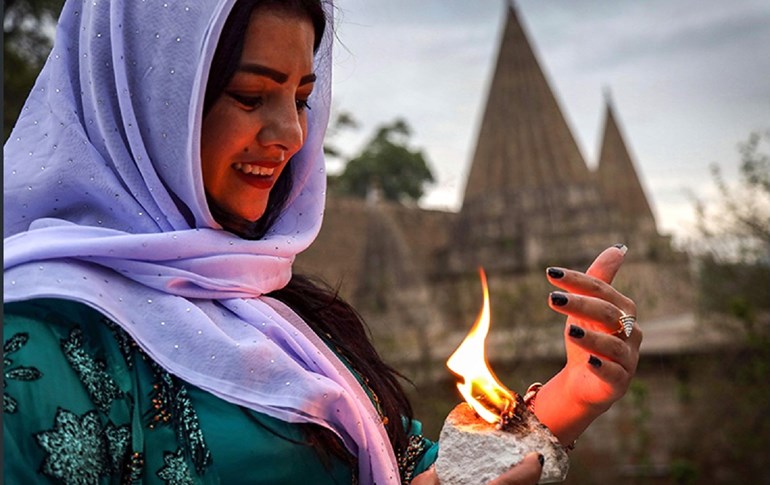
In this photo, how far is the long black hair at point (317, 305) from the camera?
1.16 metres

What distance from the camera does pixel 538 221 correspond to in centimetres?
1596

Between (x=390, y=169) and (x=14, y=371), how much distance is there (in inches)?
943

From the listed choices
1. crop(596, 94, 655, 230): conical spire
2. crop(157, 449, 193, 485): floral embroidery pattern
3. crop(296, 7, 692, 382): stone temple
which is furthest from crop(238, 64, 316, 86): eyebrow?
crop(596, 94, 655, 230): conical spire

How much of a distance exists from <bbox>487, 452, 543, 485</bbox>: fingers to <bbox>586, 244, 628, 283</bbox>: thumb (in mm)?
275

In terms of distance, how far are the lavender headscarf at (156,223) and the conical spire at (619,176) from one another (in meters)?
18.3

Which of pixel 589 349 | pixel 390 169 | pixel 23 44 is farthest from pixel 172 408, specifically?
pixel 390 169

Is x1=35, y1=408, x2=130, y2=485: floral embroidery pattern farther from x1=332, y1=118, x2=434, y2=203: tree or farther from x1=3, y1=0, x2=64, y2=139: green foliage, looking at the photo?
x1=332, y1=118, x2=434, y2=203: tree

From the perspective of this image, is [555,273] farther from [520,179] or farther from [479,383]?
[520,179]

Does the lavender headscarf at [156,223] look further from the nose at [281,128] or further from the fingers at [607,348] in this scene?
the fingers at [607,348]

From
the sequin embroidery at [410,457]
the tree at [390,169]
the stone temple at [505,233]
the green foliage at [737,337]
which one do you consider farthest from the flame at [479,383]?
the tree at [390,169]

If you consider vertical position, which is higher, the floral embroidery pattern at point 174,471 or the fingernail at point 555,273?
the fingernail at point 555,273

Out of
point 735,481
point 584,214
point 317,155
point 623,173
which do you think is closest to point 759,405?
point 735,481

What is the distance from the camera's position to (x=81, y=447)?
37.5 inches

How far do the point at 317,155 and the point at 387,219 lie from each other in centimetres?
1395
